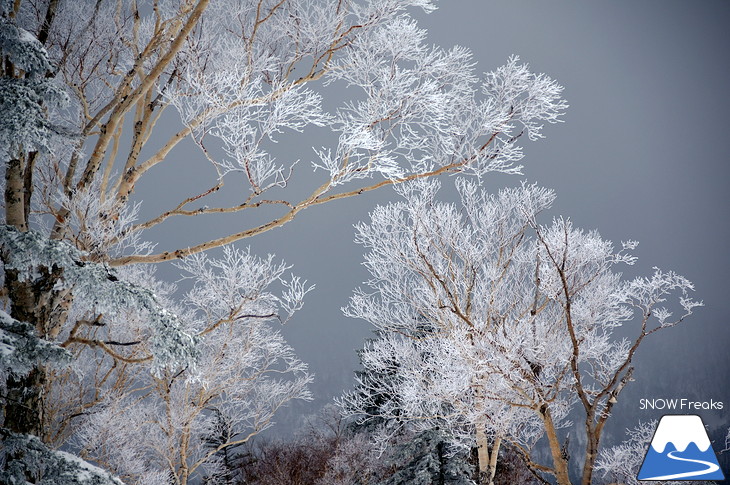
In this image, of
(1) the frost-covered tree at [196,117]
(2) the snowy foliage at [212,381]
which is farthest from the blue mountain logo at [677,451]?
(2) the snowy foliage at [212,381]

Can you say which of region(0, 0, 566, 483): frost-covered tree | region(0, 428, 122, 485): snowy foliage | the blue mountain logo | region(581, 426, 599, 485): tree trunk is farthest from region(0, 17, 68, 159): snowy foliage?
region(581, 426, 599, 485): tree trunk

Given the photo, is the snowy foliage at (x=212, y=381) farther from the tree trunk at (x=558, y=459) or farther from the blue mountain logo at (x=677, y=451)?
the blue mountain logo at (x=677, y=451)

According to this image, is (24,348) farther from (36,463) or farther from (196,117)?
(196,117)

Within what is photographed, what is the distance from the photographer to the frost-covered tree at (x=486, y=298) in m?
5.88

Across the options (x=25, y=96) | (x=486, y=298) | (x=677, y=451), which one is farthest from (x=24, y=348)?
(x=486, y=298)

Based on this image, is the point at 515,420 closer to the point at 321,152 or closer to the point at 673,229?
the point at 321,152

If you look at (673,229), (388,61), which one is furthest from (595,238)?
(673,229)

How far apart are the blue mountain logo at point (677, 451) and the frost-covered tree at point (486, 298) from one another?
341cm

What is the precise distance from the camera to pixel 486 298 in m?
7.59

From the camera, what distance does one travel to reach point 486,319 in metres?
7.17

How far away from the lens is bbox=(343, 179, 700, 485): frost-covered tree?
19.3 feet

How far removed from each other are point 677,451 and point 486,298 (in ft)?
19.0

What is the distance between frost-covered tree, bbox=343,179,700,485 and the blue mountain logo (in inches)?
134

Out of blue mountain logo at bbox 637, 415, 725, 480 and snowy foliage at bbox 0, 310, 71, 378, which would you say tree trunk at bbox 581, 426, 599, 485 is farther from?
snowy foliage at bbox 0, 310, 71, 378
